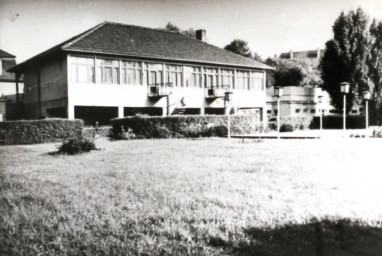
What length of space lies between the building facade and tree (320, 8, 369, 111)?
917cm

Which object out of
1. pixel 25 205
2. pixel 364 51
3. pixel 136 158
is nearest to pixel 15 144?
pixel 136 158

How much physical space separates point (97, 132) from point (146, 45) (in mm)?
10438

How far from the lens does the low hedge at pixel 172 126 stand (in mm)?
23641

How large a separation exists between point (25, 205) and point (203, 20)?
502 centimetres

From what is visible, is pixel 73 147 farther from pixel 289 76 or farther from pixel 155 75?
pixel 289 76

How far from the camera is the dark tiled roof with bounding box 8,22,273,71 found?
27.8 meters

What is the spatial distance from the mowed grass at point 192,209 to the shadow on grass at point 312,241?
13 millimetres

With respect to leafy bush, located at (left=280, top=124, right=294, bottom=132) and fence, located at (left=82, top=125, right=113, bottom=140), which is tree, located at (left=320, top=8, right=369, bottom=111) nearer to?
leafy bush, located at (left=280, top=124, right=294, bottom=132)

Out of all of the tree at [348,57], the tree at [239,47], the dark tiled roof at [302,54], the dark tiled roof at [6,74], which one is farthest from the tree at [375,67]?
the dark tiled roof at [302,54]

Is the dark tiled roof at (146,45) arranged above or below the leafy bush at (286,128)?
above

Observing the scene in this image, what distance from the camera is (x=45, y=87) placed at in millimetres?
30125

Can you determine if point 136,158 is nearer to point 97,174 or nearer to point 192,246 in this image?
point 97,174

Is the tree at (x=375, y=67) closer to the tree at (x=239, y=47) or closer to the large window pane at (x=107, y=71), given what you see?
the tree at (x=239, y=47)

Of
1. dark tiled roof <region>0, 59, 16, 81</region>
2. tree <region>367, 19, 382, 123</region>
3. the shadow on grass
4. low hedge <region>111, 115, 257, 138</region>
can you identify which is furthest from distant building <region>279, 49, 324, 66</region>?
the shadow on grass
